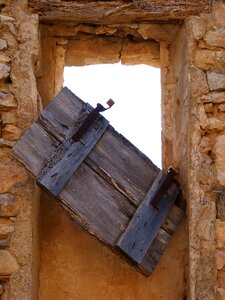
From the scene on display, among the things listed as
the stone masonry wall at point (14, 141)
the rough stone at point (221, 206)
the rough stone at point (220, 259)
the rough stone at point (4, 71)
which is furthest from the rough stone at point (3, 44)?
the rough stone at point (220, 259)

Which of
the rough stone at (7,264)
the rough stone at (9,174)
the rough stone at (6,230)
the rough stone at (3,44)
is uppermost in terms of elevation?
the rough stone at (3,44)

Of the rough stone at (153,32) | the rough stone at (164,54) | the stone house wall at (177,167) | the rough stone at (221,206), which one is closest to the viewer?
the stone house wall at (177,167)

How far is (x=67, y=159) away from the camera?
320 cm

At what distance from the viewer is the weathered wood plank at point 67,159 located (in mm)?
3113

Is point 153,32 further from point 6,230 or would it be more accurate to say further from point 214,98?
point 6,230

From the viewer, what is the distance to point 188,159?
11.1 ft

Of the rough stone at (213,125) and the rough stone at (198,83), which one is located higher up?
the rough stone at (198,83)

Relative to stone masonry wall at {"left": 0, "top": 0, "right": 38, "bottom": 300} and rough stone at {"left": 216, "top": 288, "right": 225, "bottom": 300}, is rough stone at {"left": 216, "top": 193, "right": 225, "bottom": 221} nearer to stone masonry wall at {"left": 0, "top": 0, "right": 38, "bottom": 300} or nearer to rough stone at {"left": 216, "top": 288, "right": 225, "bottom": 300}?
rough stone at {"left": 216, "top": 288, "right": 225, "bottom": 300}

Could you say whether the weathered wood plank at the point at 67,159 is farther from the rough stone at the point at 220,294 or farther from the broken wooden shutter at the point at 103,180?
the rough stone at the point at 220,294

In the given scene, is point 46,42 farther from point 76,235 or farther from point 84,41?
point 76,235

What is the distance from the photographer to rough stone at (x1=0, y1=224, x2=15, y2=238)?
3199 millimetres

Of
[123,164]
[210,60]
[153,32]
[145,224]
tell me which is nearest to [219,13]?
[210,60]

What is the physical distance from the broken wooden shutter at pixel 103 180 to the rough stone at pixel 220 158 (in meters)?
0.28

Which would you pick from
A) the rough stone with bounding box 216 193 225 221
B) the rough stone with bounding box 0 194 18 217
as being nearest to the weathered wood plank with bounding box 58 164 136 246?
the rough stone with bounding box 0 194 18 217
